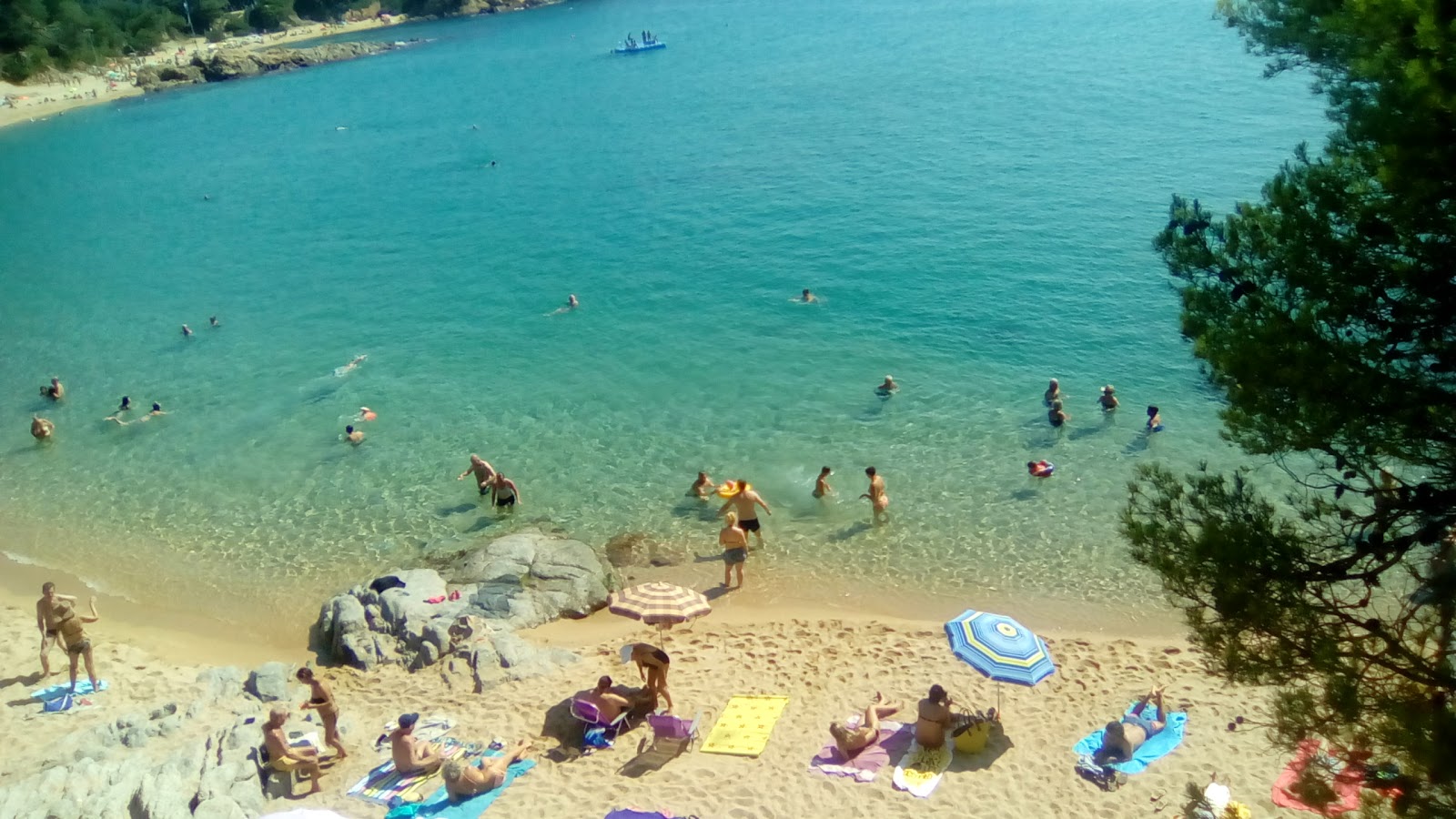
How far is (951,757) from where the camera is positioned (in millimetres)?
11359

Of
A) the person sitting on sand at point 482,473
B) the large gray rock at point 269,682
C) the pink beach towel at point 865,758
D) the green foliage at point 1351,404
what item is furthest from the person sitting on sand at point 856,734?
the person sitting on sand at point 482,473

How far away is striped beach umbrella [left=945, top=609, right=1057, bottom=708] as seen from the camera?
11.6 meters

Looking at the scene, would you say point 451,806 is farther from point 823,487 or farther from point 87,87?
point 87,87

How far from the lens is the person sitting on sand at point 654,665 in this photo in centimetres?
1234

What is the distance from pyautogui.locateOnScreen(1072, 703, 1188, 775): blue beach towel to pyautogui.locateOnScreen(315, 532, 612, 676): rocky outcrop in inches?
271

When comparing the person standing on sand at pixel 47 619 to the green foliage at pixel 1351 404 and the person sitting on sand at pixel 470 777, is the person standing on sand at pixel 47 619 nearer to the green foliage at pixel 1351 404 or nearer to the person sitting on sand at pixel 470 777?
the person sitting on sand at pixel 470 777

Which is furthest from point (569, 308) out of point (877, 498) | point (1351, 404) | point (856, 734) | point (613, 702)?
point (1351, 404)

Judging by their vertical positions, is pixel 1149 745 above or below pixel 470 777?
below

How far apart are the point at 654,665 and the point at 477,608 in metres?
4.27

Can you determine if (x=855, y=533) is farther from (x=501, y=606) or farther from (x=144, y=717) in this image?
(x=144, y=717)

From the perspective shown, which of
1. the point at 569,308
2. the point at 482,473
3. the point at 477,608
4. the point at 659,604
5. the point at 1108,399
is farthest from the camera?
the point at 569,308

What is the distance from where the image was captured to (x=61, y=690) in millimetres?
13961

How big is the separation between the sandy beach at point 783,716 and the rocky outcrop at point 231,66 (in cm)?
9272

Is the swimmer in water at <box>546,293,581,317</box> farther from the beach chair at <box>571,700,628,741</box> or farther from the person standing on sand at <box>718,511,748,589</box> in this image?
the beach chair at <box>571,700,628,741</box>
